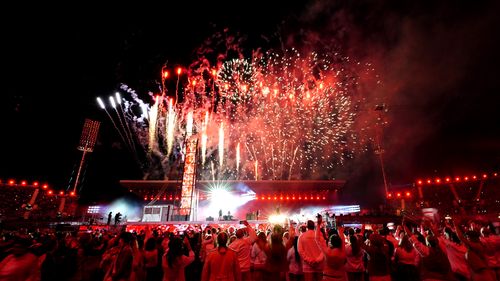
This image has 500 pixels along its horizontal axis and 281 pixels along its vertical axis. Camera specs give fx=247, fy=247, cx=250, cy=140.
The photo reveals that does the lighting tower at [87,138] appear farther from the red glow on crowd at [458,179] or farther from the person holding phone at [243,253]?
the red glow on crowd at [458,179]

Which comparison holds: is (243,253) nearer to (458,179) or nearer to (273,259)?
(273,259)

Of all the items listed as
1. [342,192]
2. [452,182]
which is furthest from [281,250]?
[452,182]

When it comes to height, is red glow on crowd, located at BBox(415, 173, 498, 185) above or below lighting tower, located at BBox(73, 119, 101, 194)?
below

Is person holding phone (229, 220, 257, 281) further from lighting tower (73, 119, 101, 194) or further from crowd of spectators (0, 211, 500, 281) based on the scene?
lighting tower (73, 119, 101, 194)

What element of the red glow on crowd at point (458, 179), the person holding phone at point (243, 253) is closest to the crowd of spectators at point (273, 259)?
the person holding phone at point (243, 253)

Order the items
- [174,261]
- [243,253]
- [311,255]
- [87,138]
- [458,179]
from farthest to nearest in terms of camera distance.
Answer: [87,138] < [458,179] < [243,253] < [311,255] < [174,261]

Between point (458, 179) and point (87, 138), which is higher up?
point (87, 138)

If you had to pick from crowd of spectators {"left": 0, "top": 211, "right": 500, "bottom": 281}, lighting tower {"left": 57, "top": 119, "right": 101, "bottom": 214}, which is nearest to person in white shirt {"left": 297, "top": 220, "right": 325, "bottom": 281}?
crowd of spectators {"left": 0, "top": 211, "right": 500, "bottom": 281}

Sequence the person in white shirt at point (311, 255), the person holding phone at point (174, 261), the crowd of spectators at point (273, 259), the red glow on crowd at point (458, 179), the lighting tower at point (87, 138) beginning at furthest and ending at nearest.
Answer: the lighting tower at point (87, 138) → the red glow on crowd at point (458, 179) → the person in white shirt at point (311, 255) → the person holding phone at point (174, 261) → the crowd of spectators at point (273, 259)

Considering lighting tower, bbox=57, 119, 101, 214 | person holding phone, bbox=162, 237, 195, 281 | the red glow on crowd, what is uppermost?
lighting tower, bbox=57, 119, 101, 214

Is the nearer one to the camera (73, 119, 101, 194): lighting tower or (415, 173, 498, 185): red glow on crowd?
(415, 173, 498, 185): red glow on crowd

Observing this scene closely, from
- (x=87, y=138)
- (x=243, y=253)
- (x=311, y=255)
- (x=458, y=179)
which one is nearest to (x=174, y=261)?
(x=243, y=253)

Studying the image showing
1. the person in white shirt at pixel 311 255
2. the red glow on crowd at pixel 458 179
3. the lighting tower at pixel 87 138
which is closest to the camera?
the person in white shirt at pixel 311 255

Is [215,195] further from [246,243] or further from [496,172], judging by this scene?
[496,172]
